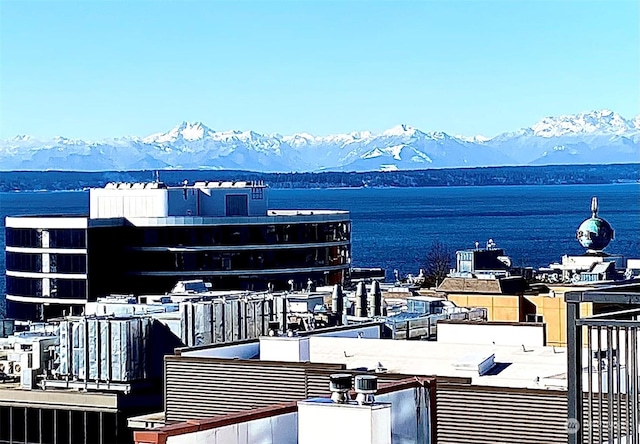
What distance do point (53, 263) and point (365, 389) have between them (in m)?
87.3

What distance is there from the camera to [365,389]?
12305 mm

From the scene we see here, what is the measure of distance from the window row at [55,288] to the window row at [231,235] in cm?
509

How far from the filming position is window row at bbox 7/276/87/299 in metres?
96.9

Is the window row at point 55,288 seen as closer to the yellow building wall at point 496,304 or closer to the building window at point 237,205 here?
the building window at point 237,205

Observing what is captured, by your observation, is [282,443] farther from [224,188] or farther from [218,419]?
[224,188]

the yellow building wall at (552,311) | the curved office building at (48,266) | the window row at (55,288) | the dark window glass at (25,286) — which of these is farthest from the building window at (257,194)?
the yellow building wall at (552,311)

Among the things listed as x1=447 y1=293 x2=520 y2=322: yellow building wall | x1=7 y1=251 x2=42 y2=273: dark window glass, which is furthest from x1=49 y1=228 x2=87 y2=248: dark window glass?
x1=447 y1=293 x2=520 y2=322: yellow building wall

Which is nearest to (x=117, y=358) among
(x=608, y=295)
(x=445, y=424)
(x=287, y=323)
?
(x=287, y=323)

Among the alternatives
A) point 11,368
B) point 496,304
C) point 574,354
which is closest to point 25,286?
point 496,304

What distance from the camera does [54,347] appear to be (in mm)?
38344

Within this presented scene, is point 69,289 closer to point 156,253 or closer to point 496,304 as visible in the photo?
point 156,253

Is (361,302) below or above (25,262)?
above

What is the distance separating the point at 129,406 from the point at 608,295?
27.2 metres

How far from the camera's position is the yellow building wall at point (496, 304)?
185ft
